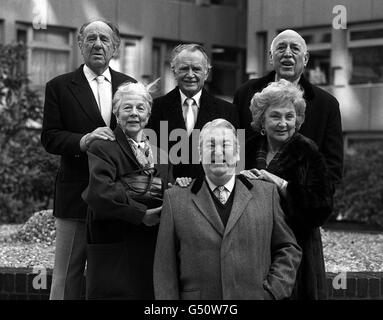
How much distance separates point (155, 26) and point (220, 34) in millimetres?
2527

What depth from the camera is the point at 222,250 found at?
4684mm

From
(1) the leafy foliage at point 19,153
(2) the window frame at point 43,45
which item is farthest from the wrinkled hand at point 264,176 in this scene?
(2) the window frame at point 43,45

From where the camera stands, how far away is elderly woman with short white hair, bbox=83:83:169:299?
207 inches

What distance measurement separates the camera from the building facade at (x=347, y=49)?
25.4 m

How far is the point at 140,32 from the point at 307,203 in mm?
22979

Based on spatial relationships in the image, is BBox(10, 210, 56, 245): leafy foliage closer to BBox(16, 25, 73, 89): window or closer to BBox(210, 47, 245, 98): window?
BBox(16, 25, 73, 89): window

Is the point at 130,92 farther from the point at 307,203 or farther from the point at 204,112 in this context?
the point at 307,203

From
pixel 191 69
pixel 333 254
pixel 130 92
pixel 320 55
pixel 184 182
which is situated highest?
pixel 320 55

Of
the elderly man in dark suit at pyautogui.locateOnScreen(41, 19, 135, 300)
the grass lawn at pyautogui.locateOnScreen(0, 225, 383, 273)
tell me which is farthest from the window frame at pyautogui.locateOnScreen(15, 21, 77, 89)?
the elderly man in dark suit at pyautogui.locateOnScreen(41, 19, 135, 300)

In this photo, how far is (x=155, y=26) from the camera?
2800 cm

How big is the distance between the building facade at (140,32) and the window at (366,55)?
466 centimetres

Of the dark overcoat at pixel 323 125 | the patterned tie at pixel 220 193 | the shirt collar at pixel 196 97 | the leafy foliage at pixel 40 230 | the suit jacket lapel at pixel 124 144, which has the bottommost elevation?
the leafy foliage at pixel 40 230

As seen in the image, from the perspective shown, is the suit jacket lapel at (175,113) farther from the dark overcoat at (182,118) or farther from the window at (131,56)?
the window at (131,56)

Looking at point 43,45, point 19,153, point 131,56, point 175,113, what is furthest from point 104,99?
point 131,56
